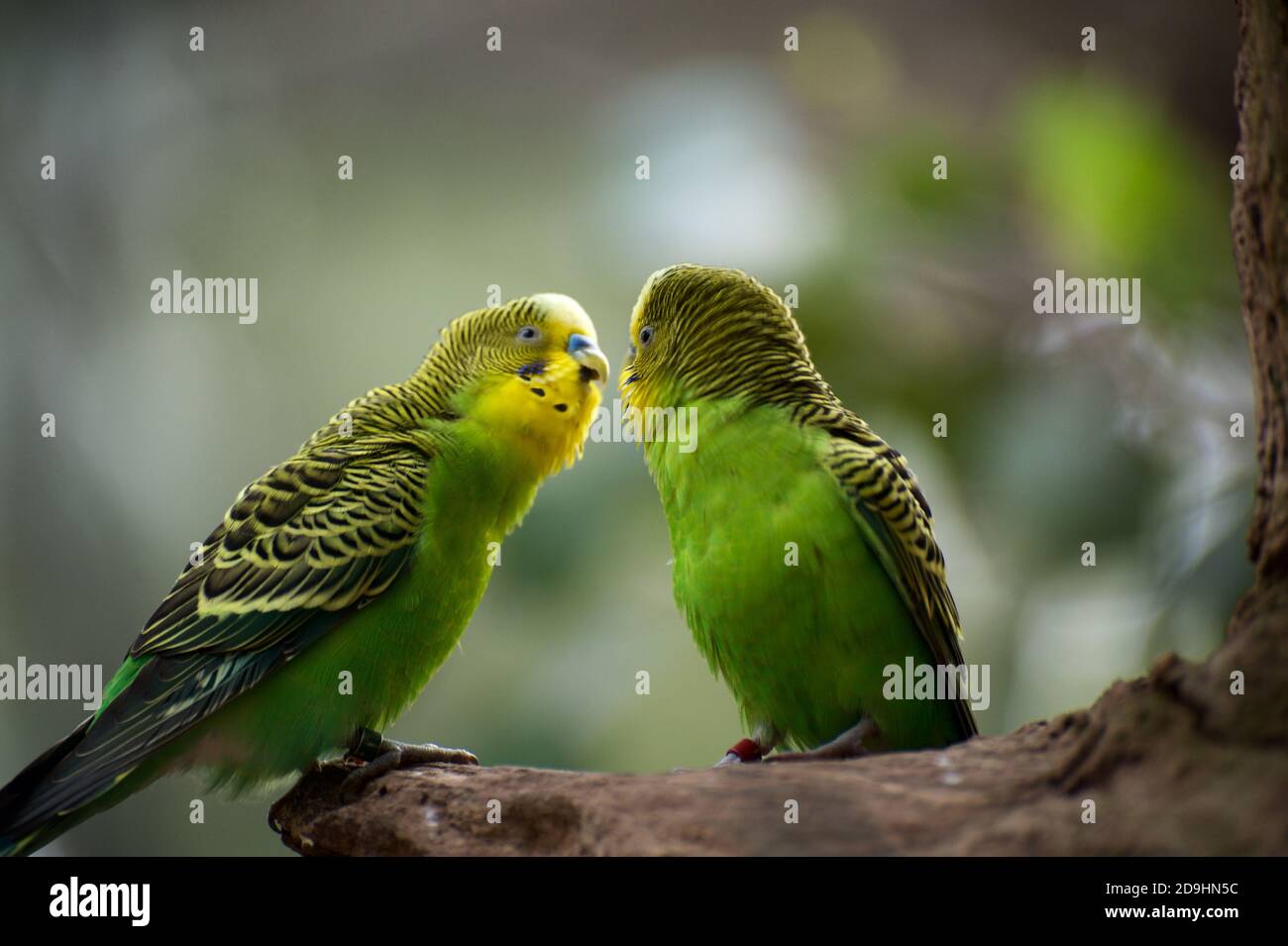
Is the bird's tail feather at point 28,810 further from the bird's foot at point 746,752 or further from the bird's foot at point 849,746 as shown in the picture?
the bird's foot at point 849,746

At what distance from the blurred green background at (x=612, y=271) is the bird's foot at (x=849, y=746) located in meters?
1.49

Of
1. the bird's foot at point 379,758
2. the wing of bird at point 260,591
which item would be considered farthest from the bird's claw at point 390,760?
the wing of bird at point 260,591

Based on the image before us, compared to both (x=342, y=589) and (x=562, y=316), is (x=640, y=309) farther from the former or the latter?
(x=342, y=589)

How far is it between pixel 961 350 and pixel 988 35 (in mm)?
2403

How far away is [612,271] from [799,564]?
9.31 feet

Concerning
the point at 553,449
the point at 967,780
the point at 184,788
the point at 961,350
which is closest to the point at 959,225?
the point at 961,350

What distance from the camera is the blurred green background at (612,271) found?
5043 mm

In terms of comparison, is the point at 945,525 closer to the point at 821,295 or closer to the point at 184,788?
the point at 821,295

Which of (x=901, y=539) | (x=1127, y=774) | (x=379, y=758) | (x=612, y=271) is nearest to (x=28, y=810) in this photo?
(x=379, y=758)

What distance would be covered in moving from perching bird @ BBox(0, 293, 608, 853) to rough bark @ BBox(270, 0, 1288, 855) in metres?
0.91

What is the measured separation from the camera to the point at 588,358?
399cm

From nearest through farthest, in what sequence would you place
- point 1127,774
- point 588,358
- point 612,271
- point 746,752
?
point 1127,774, point 746,752, point 588,358, point 612,271

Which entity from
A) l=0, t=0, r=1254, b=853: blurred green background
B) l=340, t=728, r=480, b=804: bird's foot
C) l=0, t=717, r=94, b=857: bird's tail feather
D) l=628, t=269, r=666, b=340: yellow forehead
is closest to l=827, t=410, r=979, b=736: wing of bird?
l=628, t=269, r=666, b=340: yellow forehead
